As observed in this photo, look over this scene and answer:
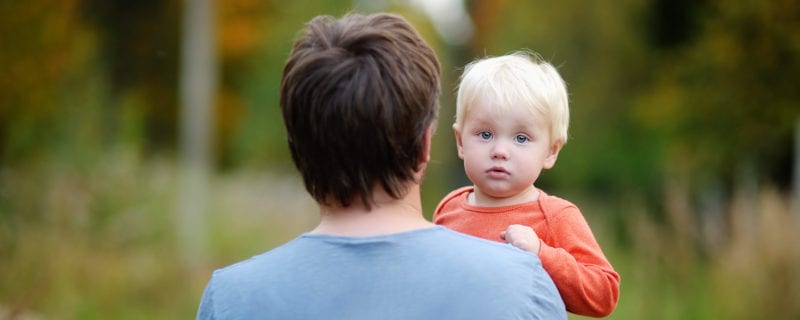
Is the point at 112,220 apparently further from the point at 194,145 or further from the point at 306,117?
the point at 306,117

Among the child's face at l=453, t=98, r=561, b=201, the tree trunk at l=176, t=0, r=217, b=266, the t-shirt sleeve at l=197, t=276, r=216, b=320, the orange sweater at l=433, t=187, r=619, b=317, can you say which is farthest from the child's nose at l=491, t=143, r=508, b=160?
the tree trunk at l=176, t=0, r=217, b=266

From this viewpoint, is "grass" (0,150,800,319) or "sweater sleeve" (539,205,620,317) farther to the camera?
"grass" (0,150,800,319)

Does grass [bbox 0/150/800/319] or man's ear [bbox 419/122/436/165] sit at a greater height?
man's ear [bbox 419/122/436/165]

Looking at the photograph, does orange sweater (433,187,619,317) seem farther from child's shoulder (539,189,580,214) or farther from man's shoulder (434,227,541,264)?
man's shoulder (434,227,541,264)

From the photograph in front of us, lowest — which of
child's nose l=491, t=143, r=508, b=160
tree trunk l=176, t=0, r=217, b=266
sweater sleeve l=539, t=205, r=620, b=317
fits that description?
tree trunk l=176, t=0, r=217, b=266

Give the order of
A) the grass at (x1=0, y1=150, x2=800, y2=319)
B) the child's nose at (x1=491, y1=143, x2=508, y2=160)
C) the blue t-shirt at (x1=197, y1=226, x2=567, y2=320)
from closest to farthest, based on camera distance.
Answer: the blue t-shirt at (x1=197, y1=226, x2=567, y2=320) < the child's nose at (x1=491, y1=143, x2=508, y2=160) < the grass at (x1=0, y1=150, x2=800, y2=319)

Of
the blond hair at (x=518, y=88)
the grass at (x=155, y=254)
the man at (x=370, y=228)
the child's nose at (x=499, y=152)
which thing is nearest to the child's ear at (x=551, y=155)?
the blond hair at (x=518, y=88)

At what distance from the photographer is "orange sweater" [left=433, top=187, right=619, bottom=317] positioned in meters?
2.42

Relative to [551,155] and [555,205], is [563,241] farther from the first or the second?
[551,155]

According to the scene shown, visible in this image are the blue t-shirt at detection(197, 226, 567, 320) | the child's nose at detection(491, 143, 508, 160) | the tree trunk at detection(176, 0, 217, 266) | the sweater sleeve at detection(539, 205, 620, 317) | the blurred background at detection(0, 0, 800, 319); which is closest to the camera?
the blue t-shirt at detection(197, 226, 567, 320)

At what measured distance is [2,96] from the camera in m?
10.0

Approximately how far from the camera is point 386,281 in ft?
6.91

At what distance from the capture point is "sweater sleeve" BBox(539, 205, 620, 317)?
2.41 m

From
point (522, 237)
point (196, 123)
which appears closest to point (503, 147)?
point (522, 237)
